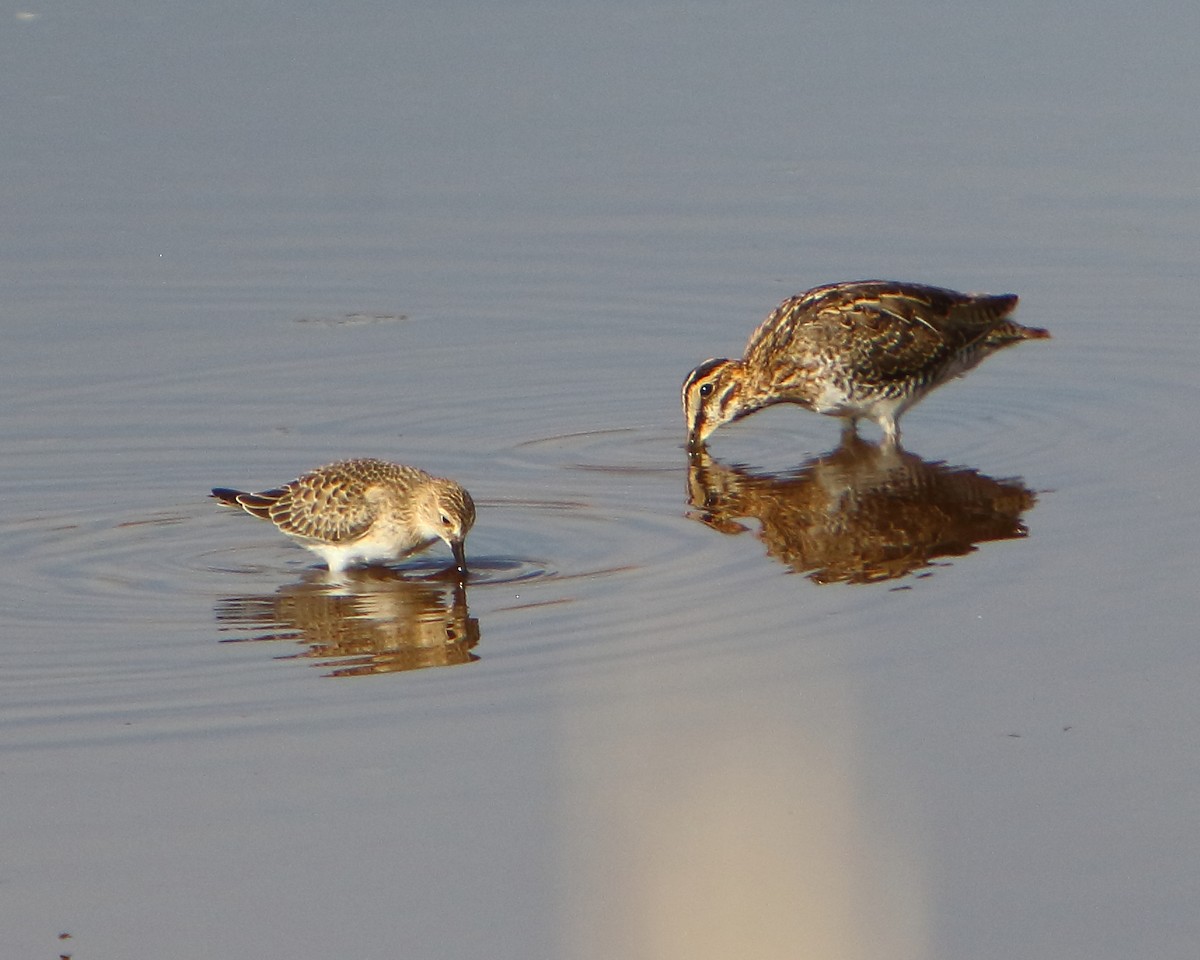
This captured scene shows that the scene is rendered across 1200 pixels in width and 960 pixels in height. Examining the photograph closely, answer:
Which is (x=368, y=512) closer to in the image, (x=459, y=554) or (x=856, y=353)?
(x=459, y=554)

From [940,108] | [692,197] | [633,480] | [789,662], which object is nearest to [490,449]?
[633,480]

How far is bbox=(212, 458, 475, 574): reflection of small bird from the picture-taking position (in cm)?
1062

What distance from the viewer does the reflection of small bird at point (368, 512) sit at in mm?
10625

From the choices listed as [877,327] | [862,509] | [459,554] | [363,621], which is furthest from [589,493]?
[877,327]

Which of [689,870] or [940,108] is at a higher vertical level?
[940,108]

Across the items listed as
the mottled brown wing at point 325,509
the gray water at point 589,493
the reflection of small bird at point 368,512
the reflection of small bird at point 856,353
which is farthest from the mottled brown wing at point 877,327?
the mottled brown wing at point 325,509

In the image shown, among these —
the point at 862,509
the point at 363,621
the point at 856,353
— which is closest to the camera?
the point at 363,621

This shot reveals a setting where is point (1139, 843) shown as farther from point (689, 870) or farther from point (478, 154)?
point (478, 154)

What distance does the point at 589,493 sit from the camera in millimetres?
11984

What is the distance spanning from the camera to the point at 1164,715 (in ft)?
28.1

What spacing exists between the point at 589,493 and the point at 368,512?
1.54m

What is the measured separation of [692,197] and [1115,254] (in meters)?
3.10

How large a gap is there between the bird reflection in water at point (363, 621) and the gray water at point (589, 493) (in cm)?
3

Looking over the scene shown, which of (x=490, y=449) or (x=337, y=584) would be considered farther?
(x=490, y=449)
